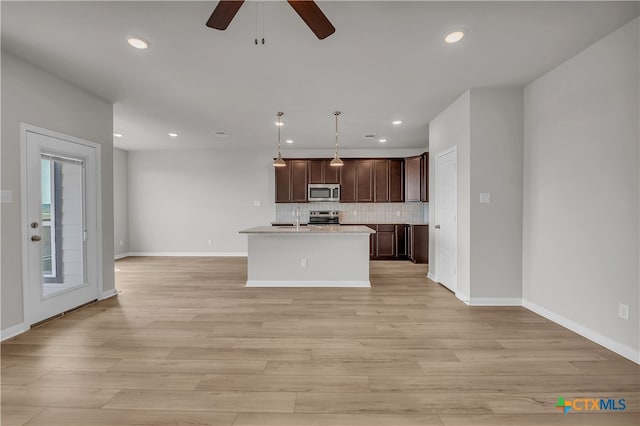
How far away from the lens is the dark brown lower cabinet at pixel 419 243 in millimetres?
6246

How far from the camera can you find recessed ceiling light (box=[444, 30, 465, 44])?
7.77 ft

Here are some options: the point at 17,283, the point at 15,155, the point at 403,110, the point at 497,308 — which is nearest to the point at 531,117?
the point at 403,110

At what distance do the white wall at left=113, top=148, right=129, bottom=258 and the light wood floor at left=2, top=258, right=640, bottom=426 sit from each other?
427 cm

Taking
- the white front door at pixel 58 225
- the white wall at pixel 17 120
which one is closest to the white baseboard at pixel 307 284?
the white front door at pixel 58 225

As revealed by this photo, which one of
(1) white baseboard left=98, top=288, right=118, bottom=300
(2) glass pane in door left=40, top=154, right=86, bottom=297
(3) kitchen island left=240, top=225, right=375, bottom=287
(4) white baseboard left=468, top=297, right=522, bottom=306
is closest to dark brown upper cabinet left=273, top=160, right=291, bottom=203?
(3) kitchen island left=240, top=225, right=375, bottom=287

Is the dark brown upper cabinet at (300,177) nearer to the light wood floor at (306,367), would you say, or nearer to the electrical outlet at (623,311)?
the light wood floor at (306,367)

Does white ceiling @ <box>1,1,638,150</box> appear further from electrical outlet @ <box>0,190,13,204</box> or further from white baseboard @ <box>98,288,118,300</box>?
white baseboard @ <box>98,288,118,300</box>

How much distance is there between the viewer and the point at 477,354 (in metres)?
2.41

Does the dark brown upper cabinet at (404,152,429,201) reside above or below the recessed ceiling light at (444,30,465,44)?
below

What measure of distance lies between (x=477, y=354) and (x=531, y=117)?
9.21 feet

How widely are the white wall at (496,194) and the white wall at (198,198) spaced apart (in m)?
4.84

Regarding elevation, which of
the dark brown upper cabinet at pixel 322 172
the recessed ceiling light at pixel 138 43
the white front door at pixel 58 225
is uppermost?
the recessed ceiling light at pixel 138 43

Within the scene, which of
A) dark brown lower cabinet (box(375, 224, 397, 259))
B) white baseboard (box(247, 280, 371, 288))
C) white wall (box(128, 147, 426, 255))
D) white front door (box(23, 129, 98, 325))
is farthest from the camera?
white wall (box(128, 147, 426, 255))

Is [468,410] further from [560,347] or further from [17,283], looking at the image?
[17,283]
